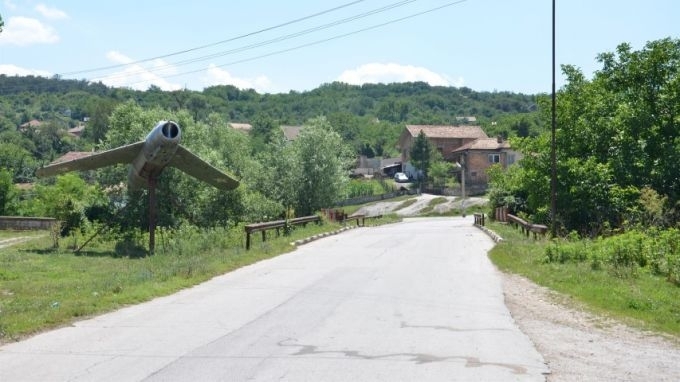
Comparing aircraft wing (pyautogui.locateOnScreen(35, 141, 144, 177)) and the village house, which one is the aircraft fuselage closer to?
aircraft wing (pyautogui.locateOnScreen(35, 141, 144, 177))

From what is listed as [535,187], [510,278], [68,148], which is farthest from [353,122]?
[510,278]

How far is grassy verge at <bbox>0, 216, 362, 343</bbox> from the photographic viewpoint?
1159 centimetres

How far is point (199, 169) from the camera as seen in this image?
29438mm

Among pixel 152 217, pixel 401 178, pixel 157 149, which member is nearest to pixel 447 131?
pixel 401 178

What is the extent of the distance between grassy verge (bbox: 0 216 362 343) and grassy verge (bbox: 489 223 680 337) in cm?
802

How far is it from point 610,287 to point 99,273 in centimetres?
1366

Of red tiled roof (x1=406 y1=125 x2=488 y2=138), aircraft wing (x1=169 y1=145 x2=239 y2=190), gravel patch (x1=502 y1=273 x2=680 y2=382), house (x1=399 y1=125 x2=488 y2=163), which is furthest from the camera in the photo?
red tiled roof (x1=406 y1=125 x2=488 y2=138)

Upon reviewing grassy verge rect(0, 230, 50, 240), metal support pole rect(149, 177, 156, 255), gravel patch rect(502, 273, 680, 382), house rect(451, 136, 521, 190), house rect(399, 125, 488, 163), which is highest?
house rect(399, 125, 488, 163)

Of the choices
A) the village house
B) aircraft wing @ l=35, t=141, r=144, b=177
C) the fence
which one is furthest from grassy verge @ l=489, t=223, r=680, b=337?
the village house

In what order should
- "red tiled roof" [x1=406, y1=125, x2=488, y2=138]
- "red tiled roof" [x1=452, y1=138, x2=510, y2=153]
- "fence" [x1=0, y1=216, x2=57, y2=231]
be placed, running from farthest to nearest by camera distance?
"red tiled roof" [x1=406, y1=125, x2=488, y2=138] → "red tiled roof" [x1=452, y1=138, x2=510, y2=153] → "fence" [x1=0, y1=216, x2=57, y2=231]

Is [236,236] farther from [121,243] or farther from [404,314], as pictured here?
[404,314]

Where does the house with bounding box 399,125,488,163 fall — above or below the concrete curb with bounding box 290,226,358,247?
above

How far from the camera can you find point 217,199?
3578cm

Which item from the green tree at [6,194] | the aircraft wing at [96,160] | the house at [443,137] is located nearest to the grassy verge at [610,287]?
the aircraft wing at [96,160]
